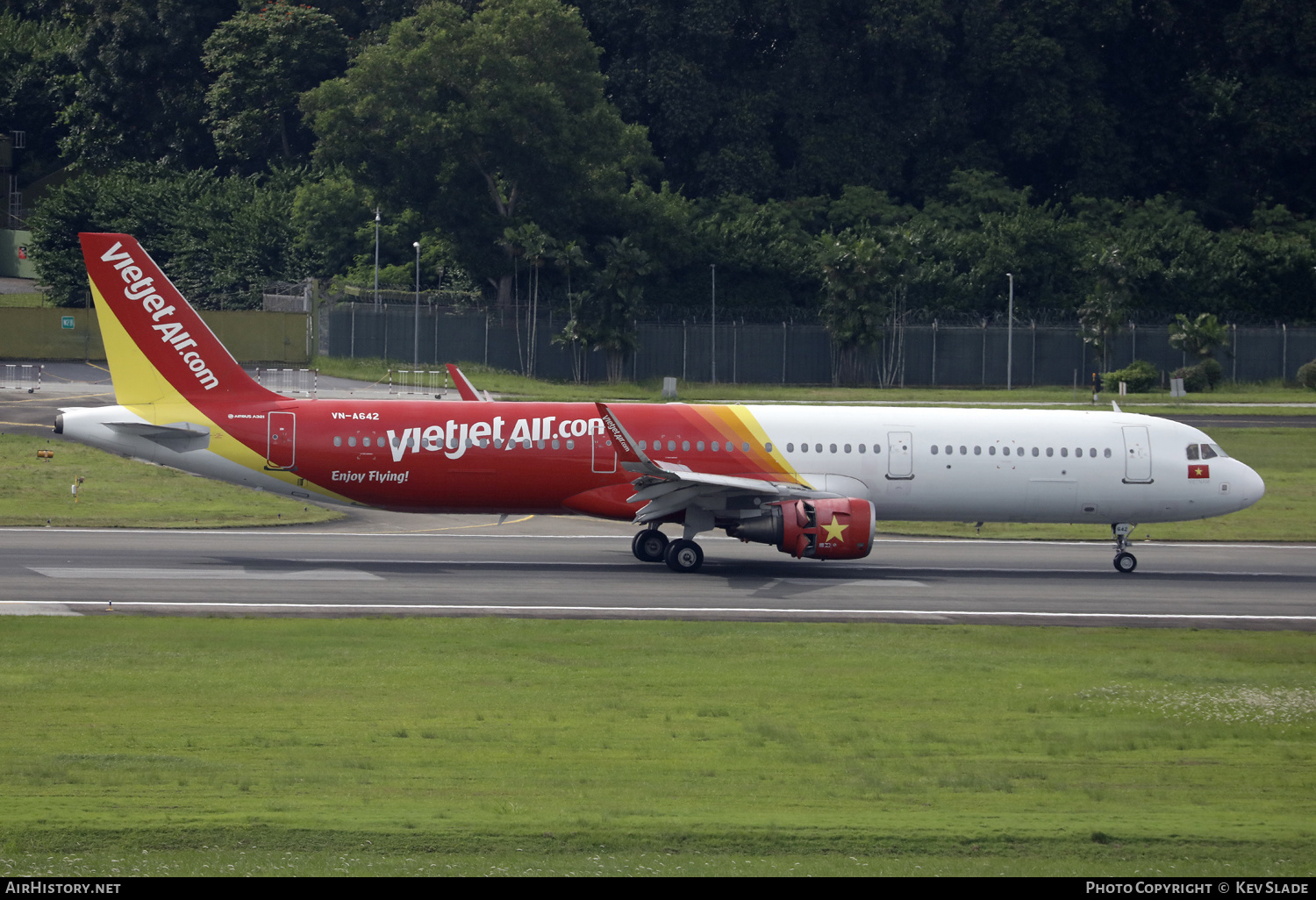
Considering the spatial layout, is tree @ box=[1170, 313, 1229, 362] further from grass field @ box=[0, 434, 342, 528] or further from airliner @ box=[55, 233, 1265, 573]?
grass field @ box=[0, 434, 342, 528]

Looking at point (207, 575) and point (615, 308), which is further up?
point (615, 308)

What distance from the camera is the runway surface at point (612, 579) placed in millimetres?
26203

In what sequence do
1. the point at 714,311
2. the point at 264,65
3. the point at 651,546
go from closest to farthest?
the point at 651,546
the point at 714,311
the point at 264,65

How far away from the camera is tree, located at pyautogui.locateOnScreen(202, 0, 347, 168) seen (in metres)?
100

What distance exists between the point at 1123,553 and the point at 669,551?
432 inches

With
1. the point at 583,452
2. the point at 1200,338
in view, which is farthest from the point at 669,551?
the point at 1200,338

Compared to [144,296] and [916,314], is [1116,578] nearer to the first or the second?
[144,296]

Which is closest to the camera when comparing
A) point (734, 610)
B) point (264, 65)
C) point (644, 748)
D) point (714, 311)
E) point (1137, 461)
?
point (644, 748)

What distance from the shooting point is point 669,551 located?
3159cm

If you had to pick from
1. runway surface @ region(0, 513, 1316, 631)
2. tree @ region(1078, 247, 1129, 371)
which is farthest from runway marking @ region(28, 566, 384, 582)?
tree @ region(1078, 247, 1129, 371)

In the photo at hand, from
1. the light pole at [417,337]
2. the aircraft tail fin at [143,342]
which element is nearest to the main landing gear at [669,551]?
the aircraft tail fin at [143,342]

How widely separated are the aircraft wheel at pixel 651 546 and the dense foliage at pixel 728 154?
50.9 m

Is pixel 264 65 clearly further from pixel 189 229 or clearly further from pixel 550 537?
pixel 550 537

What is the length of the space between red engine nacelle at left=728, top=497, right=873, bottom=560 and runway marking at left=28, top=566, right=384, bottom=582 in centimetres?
871
